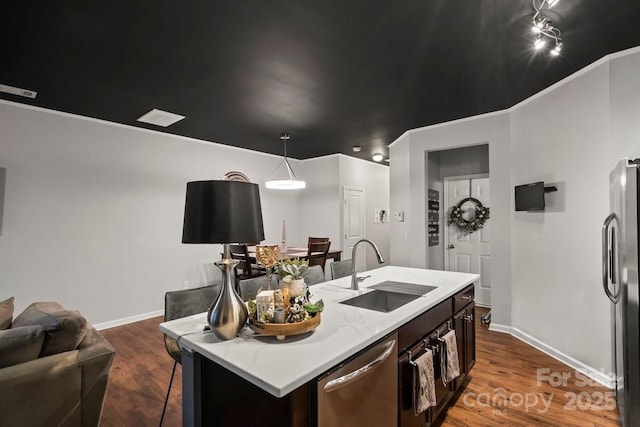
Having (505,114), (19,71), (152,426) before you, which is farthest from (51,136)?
(505,114)

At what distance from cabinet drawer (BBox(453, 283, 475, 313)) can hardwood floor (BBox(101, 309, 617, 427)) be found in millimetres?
700

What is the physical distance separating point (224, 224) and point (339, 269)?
2018mm

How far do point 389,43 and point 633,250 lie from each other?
2.02 meters

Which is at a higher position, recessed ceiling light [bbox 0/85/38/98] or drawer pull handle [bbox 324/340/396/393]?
recessed ceiling light [bbox 0/85/38/98]

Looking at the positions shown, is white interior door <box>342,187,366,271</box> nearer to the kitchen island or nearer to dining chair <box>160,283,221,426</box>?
dining chair <box>160,283,221,426</box>

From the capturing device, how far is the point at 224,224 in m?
1.31

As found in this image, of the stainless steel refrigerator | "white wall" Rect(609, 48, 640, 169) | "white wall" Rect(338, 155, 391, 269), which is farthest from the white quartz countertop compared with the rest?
"white wall" Rect(338, 155, 391, 269)

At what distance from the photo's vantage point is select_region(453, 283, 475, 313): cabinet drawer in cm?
232

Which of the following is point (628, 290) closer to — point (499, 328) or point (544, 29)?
point (544, 29)

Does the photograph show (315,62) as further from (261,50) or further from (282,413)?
(282,413)

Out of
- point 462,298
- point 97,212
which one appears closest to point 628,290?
point 462,298

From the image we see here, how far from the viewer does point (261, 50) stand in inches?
96.6

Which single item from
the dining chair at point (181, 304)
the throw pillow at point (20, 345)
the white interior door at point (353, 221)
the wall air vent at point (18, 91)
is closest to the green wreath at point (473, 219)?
the white interior door at point (353, 221)

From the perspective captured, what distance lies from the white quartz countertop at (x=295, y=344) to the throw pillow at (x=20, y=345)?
0.64 meters
